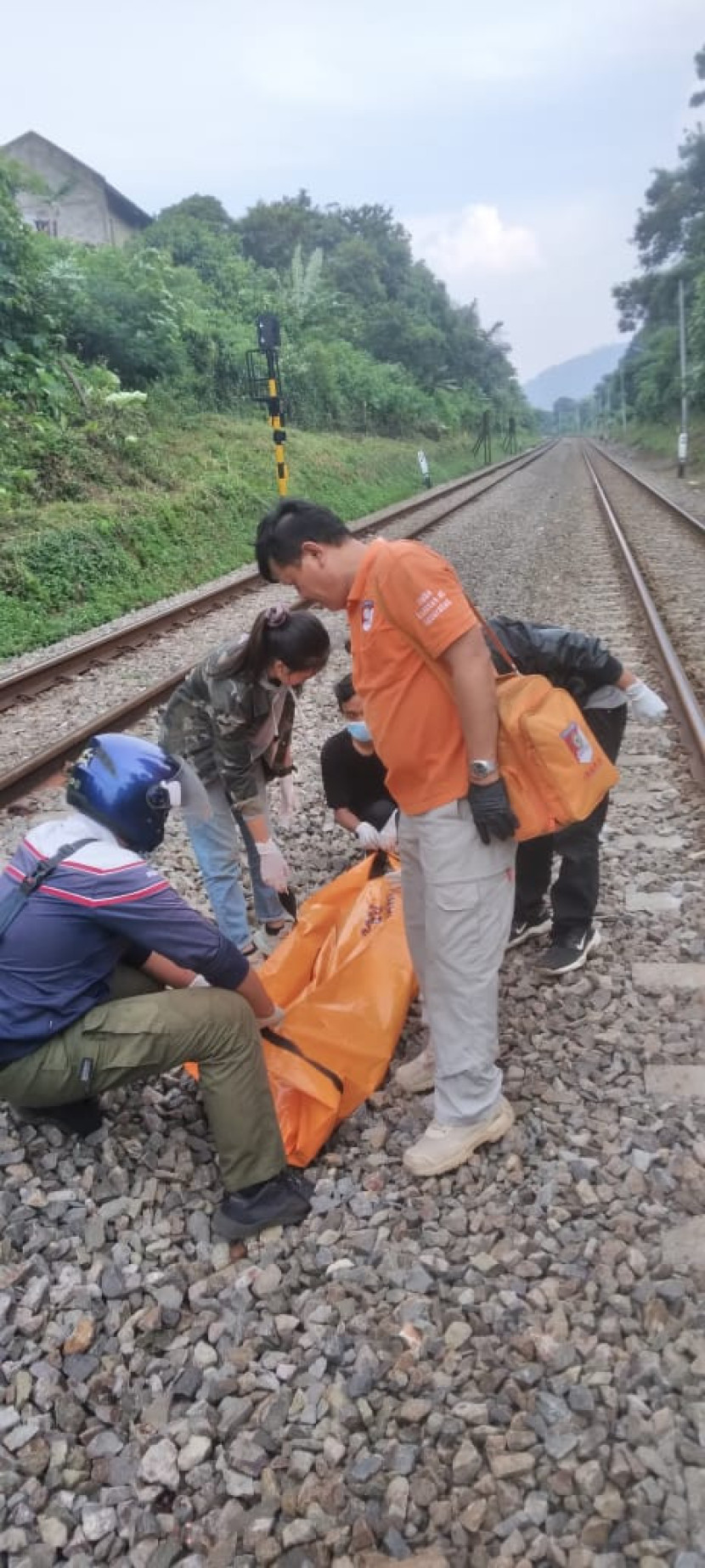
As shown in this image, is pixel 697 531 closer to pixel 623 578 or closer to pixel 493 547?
pixel 493 547

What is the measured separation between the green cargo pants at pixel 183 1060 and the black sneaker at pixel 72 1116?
0.46 feet

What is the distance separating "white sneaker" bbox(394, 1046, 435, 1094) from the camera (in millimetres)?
3105

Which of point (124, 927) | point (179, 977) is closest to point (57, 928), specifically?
point (124, 927)

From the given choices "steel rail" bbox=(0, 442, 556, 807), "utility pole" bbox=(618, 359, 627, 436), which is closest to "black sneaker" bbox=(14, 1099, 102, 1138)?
"steel rail" bbox=(0, 442, 556, 807)

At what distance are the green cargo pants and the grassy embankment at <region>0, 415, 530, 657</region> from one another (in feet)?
24.8

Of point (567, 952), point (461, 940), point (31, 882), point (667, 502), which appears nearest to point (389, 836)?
point (567, 952)

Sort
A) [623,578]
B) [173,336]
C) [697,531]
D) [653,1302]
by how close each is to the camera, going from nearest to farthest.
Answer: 1. [653,1302]
2. [623,578]
3. [697,531]
4. [173,336]

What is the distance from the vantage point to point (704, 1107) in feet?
9.45

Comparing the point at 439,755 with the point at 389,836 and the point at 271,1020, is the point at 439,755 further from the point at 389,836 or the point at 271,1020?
the point at 389,836

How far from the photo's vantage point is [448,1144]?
2.72 m

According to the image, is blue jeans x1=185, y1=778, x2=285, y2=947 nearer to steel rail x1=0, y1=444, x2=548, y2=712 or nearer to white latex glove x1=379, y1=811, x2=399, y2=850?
white latex glove x1=379, y1=811, x2=399, y2=850

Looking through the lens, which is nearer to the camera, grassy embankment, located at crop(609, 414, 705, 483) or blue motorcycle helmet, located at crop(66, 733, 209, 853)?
blue motorcycle helmet, located at crop(66, 733, 209, 853)

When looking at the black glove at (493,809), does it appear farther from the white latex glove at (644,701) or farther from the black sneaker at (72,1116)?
the black sneaker at (72,1116)

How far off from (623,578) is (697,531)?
4.68 meters
